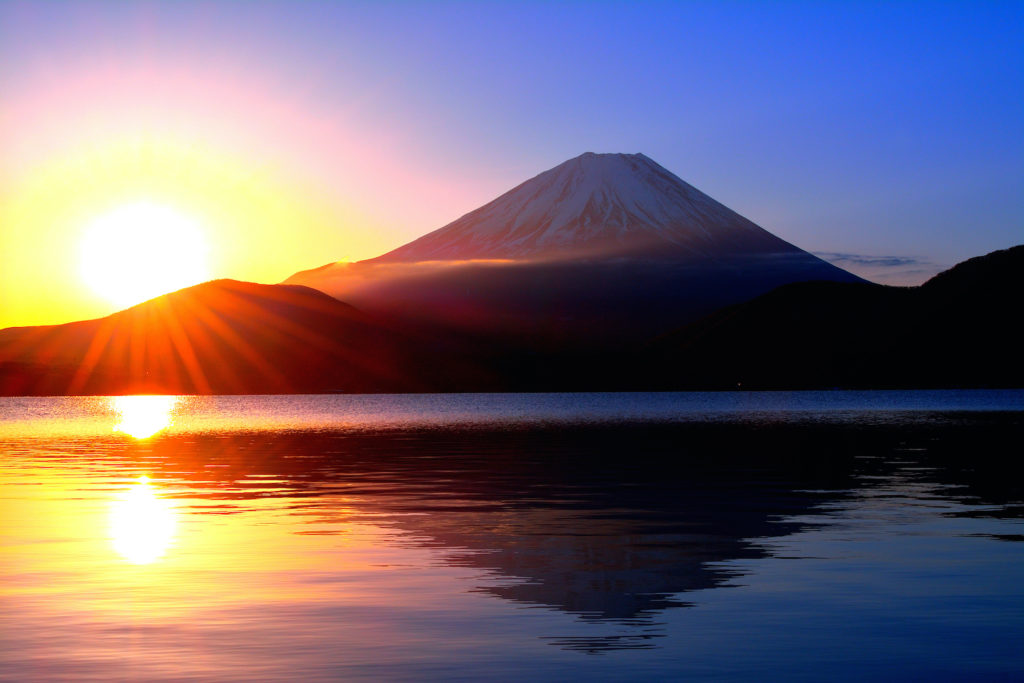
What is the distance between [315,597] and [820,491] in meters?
23.9

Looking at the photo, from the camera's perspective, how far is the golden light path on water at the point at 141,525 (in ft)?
89.3

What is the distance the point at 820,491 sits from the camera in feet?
136

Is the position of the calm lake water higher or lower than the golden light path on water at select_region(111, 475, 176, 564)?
lower

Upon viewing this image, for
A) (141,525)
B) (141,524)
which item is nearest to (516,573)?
(141,525)

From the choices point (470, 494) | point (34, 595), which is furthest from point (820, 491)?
point (34, 595)

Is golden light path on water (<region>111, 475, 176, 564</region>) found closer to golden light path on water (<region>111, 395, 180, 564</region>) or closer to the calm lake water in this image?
golden light path on water (<region>111, 395, 180, 564</region>)

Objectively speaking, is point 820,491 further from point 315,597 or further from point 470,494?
point 315,597

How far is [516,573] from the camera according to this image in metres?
23.5

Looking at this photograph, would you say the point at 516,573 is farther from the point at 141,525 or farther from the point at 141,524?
the point at 141,524

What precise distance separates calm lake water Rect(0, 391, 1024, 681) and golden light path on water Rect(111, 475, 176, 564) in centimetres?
17

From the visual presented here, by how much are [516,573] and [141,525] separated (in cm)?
1258

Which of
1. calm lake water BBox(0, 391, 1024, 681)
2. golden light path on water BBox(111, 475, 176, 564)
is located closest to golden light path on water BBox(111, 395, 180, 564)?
golden light path on water BBox(111, 475, 176, 564)

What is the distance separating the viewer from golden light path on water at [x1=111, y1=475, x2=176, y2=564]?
27.2m

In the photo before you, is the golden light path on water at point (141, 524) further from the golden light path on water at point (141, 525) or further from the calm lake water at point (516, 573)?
the calm lake water at point (516, 573)
